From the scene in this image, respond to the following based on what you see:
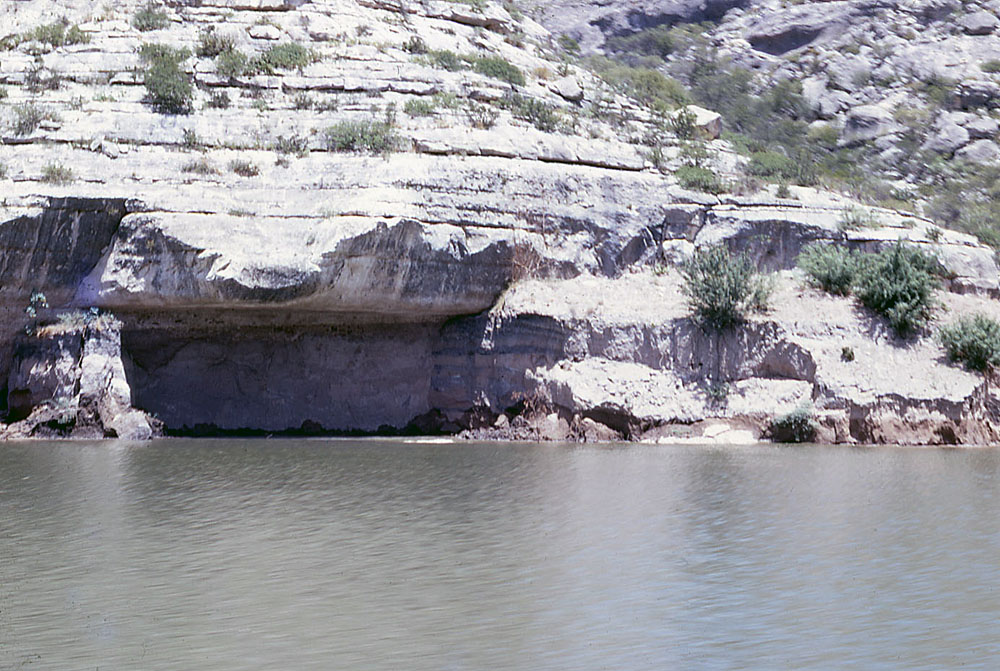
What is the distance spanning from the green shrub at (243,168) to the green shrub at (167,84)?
293cm

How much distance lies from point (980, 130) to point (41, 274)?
1503 inches

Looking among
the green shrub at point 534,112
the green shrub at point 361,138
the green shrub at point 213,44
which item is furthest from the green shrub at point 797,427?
the green shrub at point 213,44

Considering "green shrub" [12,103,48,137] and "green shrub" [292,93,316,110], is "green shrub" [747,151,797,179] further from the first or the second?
"green shrub" [12,103,48,137]

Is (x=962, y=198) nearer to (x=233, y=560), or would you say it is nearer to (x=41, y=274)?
(x=41, y=274)

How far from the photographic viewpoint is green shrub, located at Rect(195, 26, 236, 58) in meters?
29.6

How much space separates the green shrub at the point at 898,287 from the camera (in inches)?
870

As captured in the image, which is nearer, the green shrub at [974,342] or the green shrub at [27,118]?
the green shrub at [974,342]

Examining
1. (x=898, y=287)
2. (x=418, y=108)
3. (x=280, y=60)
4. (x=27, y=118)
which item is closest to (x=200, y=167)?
(x=27, y=118)

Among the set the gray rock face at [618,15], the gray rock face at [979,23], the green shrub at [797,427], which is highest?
the gray rock face at [618,15]

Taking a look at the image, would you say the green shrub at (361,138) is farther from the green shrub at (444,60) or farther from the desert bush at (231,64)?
the green shrub at (444,60)

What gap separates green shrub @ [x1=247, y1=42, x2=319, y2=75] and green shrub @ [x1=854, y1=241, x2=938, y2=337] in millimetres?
14815

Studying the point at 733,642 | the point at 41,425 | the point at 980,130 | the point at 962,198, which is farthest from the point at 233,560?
the point at 980,130

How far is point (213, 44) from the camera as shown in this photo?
29.9 metres

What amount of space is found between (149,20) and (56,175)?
37.0 feet
